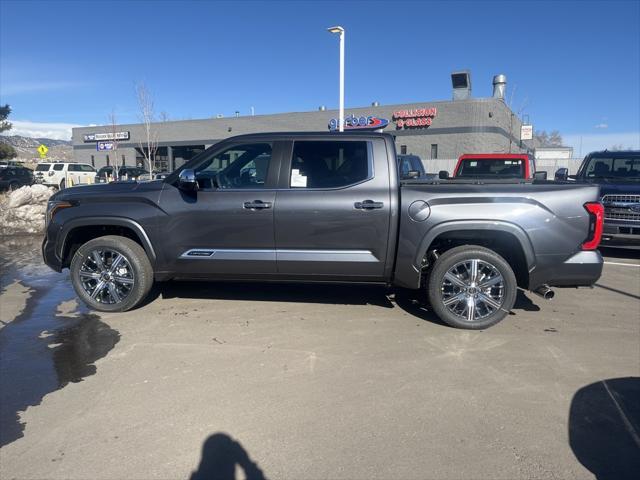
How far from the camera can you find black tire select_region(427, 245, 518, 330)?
4664 mm

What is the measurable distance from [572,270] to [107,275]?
4.77m

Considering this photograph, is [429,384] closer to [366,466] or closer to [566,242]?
[366,466]

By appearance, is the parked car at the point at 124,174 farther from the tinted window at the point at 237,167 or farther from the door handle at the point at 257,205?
the door handle at the point at 257,205

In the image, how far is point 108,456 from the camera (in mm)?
2766

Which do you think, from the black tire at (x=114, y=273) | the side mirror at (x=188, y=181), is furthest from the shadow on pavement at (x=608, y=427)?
the black tire at (x=114, y=273)

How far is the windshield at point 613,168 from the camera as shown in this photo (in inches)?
386

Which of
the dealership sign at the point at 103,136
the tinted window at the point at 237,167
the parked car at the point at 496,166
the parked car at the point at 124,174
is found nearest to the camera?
the tinted window at the point at 237,167

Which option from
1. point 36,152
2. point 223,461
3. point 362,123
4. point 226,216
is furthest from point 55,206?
point 36,152

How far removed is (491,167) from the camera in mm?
11469

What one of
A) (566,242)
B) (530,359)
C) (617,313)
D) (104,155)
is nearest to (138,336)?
(530,359)

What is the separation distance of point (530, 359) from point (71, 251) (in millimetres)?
4904

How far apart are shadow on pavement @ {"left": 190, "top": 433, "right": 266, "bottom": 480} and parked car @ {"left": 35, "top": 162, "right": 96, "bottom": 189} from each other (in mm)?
29974

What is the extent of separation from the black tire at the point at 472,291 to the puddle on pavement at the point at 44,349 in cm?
318

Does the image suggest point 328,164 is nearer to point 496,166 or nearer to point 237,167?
point 237,167
